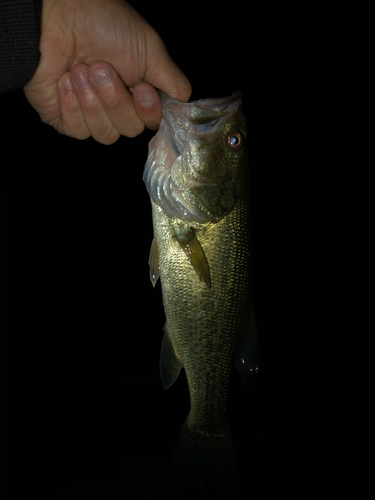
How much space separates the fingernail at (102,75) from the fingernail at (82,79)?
0.04 m

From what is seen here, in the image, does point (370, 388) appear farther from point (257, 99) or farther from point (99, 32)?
point (99, 32)

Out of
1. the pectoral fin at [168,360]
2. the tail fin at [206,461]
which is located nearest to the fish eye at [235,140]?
the pectoral fin at [168,360]

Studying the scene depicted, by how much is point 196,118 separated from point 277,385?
3.67m

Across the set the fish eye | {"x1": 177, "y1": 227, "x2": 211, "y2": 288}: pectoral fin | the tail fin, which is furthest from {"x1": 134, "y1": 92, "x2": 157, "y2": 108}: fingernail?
the tail fin

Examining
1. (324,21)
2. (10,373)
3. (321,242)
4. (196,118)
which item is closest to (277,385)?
(321,242)

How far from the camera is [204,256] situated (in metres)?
1.28

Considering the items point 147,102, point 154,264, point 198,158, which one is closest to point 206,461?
point 154,264

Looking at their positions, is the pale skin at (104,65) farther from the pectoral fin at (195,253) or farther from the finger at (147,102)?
the pectoral fin at (195,253)

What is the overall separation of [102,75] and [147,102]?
0.21 m

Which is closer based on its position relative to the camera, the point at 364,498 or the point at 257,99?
the point at 364,498

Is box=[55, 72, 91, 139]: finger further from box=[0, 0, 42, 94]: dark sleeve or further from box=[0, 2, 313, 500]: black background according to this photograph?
box=[0, 2, 313, 500]: black background

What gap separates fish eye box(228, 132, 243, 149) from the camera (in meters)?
1.26

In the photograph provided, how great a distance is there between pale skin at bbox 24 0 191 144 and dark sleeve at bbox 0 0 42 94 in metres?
0.16

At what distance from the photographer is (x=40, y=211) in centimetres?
346
